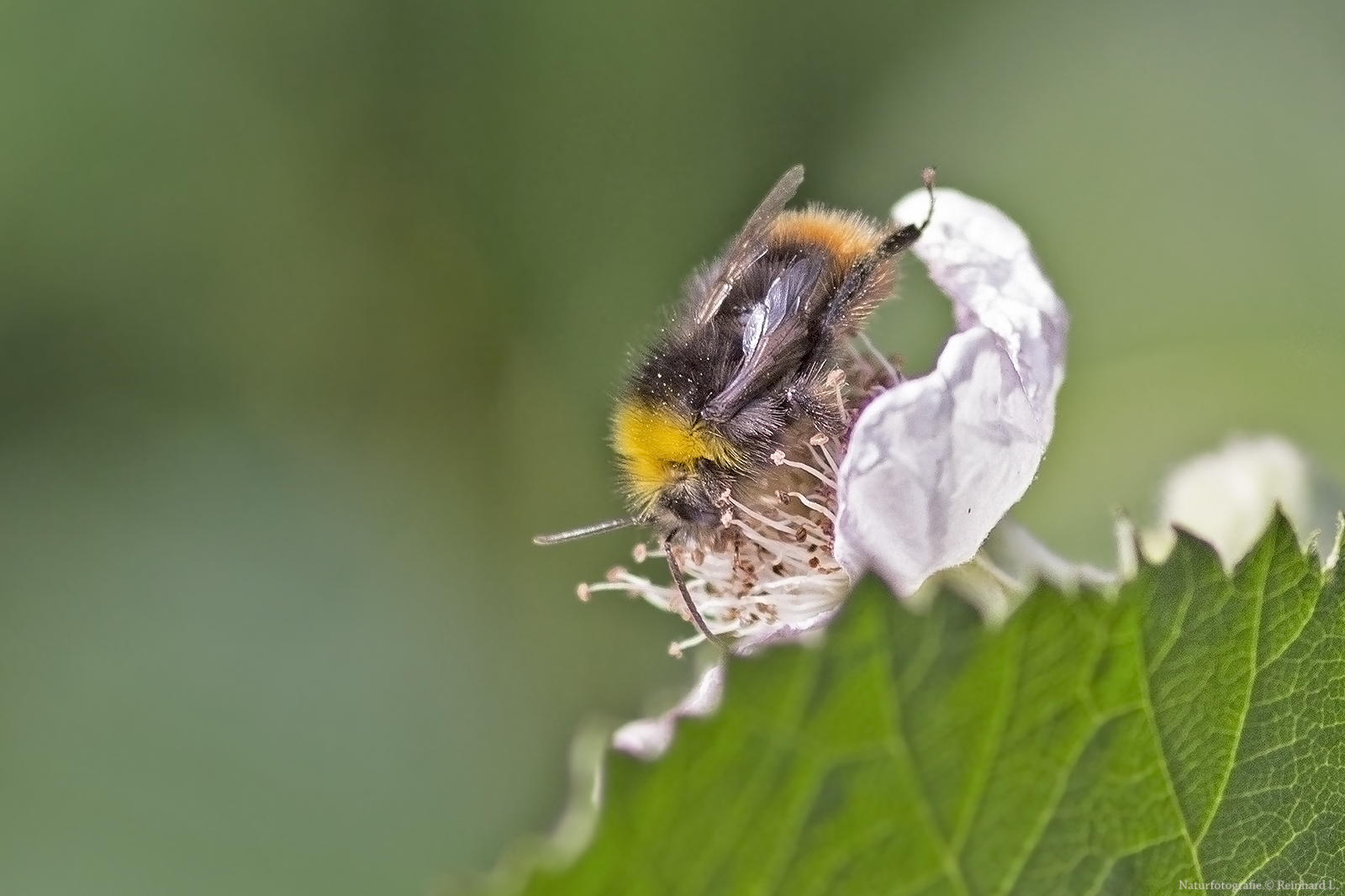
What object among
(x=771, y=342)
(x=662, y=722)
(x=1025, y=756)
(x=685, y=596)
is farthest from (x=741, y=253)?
(x=1025, y=756)

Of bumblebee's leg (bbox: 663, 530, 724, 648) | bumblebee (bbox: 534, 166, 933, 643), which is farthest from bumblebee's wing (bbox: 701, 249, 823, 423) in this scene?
bumblebee's leg (bbox: 663, 530, 724, 648)

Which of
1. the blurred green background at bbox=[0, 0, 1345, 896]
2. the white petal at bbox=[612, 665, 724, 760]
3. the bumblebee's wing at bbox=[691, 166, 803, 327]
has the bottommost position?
the white petal at bbox=[612, 665, 724, 760]

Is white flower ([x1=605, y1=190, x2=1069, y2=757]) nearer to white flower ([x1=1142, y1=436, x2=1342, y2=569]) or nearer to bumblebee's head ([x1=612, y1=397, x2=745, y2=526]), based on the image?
bumblebee's head ([x1=612, y1=397, x2=745, y2=526])

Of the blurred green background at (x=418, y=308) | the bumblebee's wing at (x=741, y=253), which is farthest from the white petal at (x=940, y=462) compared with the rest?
the blurred green background at (x=418, y=308)

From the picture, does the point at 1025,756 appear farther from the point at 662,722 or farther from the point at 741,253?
the point at 741,253

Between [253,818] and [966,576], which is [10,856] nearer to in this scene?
[253,818]

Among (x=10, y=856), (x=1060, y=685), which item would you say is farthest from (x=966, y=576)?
(x=10, y=856)

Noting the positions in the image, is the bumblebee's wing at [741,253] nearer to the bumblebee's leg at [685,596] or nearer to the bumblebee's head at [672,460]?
the bumblebee's head at [672,460]
